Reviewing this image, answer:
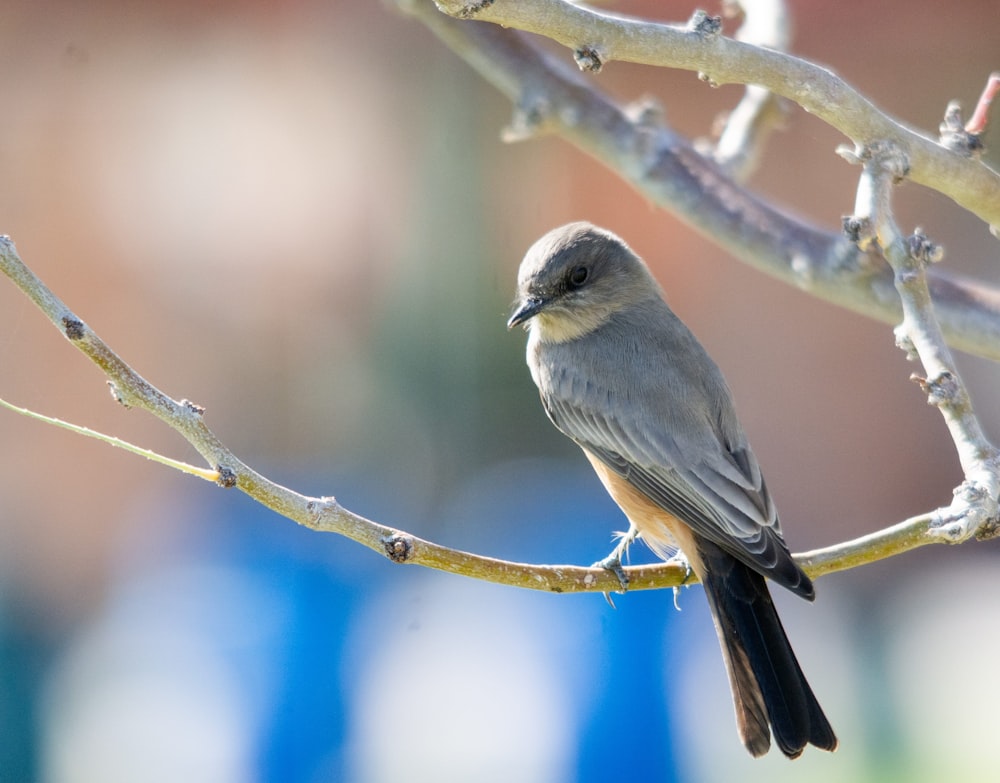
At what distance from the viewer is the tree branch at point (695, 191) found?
159 inches

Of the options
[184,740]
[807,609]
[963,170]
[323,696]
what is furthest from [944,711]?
[963,170]

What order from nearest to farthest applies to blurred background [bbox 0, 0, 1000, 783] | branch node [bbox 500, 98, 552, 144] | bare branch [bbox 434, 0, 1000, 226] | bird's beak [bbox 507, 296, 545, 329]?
bare branch [bbox 434, 0, 1000, 226], bird's beak [bbox 507, 296, 545, 329], branch node [bbox 500, 98, 552, 144], blurred background [bbox 0, 0, 1000, 783]

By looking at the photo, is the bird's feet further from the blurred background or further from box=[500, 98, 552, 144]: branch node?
the blurred background

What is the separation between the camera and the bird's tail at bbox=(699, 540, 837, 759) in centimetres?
347

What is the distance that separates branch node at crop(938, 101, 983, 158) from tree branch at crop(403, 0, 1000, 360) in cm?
78

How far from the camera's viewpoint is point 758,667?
11.8ft

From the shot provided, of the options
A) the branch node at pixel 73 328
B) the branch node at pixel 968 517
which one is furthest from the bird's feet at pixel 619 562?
the branch node at pixel 73 328

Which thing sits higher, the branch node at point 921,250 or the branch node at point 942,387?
the branch node at point 921,250

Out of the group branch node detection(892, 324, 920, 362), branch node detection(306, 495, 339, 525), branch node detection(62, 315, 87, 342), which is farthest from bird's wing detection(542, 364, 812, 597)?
branch node detection(62, 315, 87, 342)

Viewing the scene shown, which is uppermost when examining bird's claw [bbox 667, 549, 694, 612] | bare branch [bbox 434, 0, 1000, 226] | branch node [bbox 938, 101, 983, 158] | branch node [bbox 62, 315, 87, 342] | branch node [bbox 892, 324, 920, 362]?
branch node [bbox 938, 101, 983, 158]

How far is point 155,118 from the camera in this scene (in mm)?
9688

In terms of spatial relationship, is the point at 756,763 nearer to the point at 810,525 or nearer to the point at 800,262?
the point at 810,525

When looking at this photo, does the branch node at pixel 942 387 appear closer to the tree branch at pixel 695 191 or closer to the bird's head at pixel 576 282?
the tree branch at pixel 695 191

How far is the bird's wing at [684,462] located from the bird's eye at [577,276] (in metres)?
0.34
